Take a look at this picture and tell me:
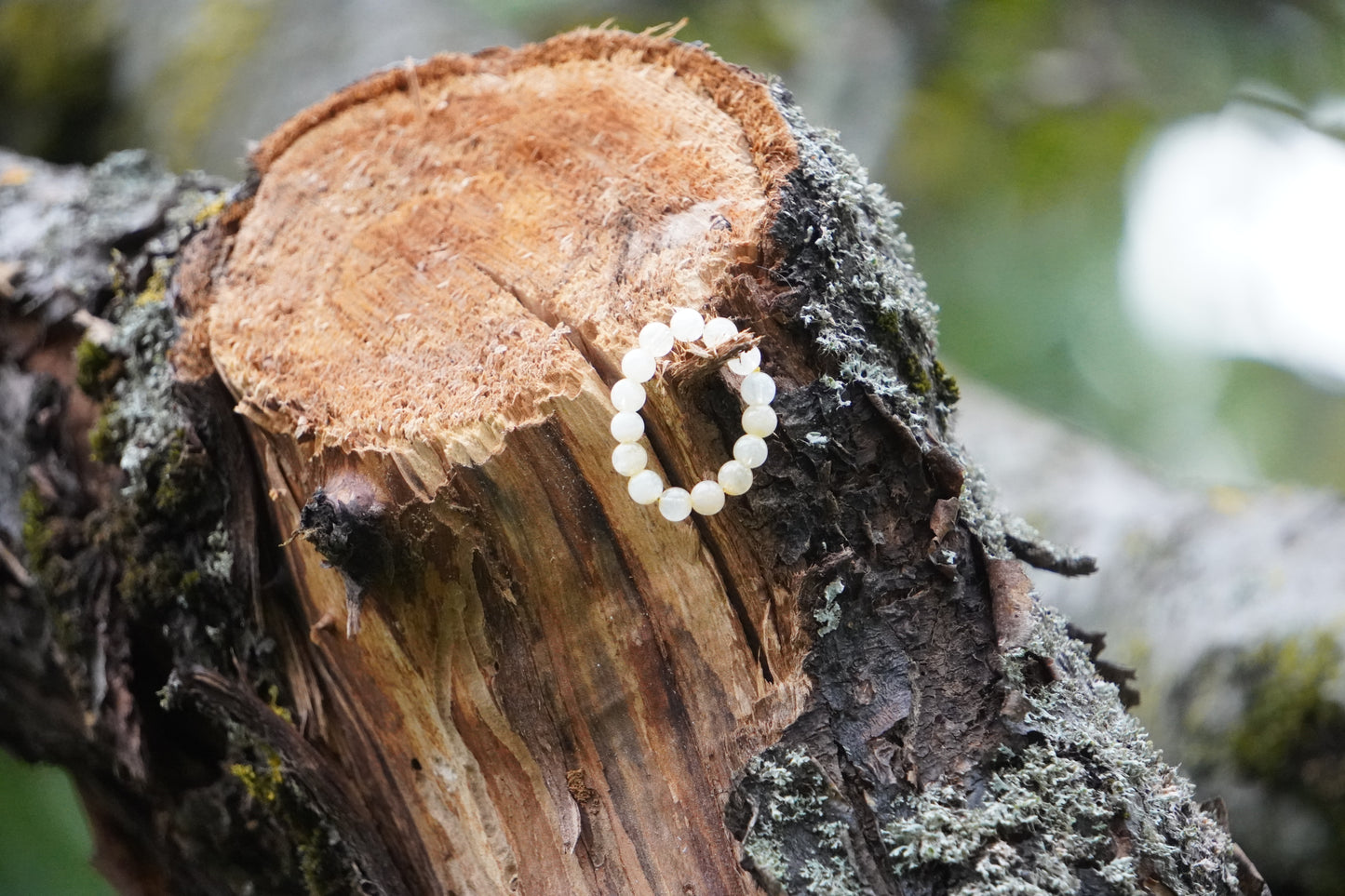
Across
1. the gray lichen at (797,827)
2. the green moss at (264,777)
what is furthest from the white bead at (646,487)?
the green moss at (264,777)

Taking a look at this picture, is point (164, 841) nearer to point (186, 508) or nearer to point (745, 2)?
point (186, 508)

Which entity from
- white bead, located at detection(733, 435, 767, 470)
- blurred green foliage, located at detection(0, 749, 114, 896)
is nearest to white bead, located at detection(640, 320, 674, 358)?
white bead, located at detection(733, 435, 767, 470)

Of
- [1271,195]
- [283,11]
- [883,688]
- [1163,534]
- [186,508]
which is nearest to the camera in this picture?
[883,688]

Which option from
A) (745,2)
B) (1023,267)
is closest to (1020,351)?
(1023,267)

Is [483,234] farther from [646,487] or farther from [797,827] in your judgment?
[797,827]

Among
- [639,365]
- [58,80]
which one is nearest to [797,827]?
[639,365]

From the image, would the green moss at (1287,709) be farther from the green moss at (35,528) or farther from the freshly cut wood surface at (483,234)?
the green moss at (35,528)

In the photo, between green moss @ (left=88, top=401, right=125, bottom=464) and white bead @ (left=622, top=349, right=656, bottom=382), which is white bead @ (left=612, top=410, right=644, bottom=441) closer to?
white bead @ (left=622, top=349, right=656, bottom=382)

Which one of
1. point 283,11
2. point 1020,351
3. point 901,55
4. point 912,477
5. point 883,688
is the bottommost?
point 883,688
